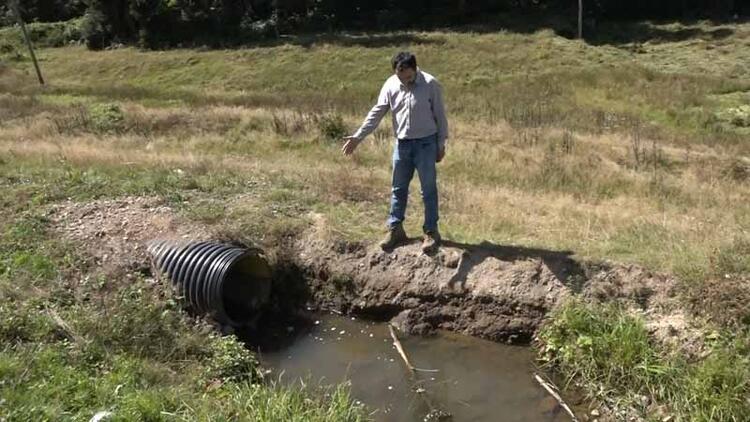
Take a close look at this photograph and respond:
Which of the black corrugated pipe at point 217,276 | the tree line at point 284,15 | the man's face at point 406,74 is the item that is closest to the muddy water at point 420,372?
the black corrugated pipe at point 217,276

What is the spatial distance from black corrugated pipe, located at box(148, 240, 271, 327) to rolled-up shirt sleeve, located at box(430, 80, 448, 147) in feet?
7.75

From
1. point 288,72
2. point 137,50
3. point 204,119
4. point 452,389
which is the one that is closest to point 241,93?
point 288,72

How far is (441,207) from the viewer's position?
9.71 metres

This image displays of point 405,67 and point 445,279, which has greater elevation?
point 405,67

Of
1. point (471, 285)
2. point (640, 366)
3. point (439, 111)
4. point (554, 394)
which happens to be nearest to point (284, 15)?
point (439, 111)

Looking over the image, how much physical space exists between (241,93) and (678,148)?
2072cm

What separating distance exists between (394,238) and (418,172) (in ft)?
2.92

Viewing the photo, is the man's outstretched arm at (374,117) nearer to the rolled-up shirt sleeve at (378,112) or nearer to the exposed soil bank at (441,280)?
the rolled-up shirt sleeve at (378,112)

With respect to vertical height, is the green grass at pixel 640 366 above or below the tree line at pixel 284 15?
below

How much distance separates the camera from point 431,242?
24.9 feet

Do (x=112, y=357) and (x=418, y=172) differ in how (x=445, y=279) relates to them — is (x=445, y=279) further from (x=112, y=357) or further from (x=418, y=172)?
(x=112, y=357)

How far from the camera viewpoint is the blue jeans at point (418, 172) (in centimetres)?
716

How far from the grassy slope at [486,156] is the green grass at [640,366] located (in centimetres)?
22

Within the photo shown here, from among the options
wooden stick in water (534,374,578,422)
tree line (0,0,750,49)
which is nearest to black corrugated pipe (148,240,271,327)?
wooden stick in water (534,374,578,422)
